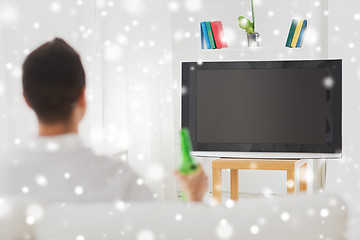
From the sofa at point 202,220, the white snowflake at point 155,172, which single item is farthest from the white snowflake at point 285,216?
the white snowflake at point 155,172

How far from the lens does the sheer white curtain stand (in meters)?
3.17

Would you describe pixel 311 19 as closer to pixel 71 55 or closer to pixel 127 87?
pixel 127 87

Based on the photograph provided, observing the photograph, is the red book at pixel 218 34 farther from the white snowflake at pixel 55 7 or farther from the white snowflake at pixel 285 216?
the white snowflake at pixel 285 216

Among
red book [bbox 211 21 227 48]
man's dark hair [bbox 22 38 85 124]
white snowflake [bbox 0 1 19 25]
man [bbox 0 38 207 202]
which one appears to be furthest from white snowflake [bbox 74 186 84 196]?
red book [bbox 211 21 227 48]

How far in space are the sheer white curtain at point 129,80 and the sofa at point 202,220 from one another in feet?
7.98

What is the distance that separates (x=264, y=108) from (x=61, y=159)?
73.0 inches

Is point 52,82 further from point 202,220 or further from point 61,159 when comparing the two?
point 202,220

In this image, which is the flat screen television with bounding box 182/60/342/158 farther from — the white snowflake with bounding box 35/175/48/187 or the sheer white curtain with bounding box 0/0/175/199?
the white snowflake with bounding box 35/175/48/187

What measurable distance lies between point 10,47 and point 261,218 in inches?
83.9

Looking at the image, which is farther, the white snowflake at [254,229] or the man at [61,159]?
the man at [61,159]

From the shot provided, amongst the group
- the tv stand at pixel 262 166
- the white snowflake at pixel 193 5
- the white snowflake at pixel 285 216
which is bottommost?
the tv stand at pixel 262 166

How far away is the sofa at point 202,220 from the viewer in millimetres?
602

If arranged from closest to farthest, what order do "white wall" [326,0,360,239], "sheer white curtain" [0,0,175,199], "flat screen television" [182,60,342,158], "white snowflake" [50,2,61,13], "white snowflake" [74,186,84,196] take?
"white snowflake" [74,186,84,196] → "flat screen television" [182,60,342,158] → "white snowflake" [50,2,61,13] → "sheer white curtain" [0,0,175,199] → "white wall" [326,0,360,239]

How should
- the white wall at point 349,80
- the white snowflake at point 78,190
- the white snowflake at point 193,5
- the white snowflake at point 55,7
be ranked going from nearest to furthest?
1. the white snowflake at point 78,190
2. the white snowflake at point 55,7
3. the white wall at point 349,80
4. the white snowflake at point 193,5
